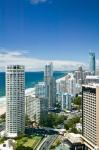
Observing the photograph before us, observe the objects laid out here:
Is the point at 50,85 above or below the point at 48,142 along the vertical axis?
above

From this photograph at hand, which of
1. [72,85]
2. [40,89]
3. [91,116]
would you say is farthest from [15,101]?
[72,85]

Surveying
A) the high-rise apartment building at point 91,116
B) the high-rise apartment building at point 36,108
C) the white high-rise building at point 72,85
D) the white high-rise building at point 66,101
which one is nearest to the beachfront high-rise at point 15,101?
the high-rise apartment building at point 36,108

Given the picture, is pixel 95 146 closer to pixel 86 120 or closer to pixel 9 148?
pixel 86 120

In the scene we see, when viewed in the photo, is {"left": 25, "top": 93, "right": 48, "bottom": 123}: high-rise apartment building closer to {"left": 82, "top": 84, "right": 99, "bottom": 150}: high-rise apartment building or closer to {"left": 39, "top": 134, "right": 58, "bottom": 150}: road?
{"left": 39, "top": 134, "right": 58, "bottom": 150}: road

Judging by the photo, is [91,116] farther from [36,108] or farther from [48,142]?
[36,108]

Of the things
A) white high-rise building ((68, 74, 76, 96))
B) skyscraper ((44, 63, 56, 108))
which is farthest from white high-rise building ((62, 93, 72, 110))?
white high-rise building ((68, 74, 76, 96))
